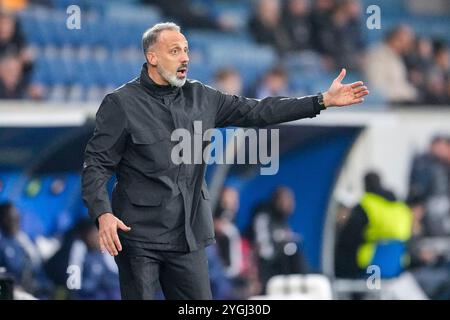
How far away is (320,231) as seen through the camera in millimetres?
12875

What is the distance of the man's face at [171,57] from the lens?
5.67 meters

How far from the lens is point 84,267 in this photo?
10.4 m

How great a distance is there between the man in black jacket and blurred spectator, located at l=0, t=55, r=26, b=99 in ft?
18.6

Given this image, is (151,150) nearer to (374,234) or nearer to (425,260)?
(374,234)

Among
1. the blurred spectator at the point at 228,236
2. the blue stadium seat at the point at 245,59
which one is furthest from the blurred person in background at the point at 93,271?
the blue stadium seat at the point at 245,59

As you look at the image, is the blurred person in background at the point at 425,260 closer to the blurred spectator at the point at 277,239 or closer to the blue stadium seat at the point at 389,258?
the blue stadium seat at the point at 389,258

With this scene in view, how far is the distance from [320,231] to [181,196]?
23.9 ft

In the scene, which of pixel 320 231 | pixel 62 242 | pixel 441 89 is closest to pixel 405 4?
pixel 441 89

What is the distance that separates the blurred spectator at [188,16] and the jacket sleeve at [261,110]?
869 centimetres

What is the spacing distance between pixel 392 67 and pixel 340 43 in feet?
2.11

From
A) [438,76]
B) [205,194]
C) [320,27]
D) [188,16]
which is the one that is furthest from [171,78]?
[438,76]

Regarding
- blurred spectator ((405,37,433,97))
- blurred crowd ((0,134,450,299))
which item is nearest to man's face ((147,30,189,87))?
blurred crowd ((0,134,450,299))

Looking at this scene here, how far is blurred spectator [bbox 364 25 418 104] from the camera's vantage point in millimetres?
14906

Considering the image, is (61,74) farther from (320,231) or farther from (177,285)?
(177,285)
